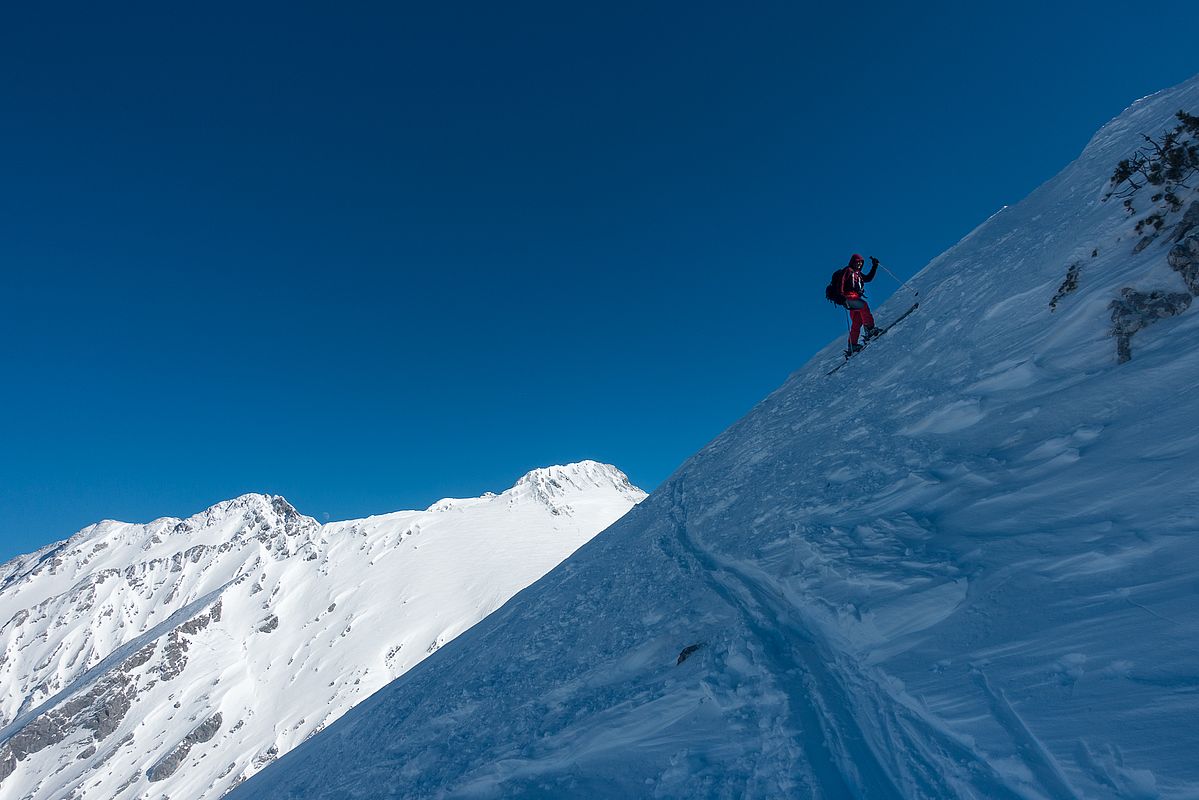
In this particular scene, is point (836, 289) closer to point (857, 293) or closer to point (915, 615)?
point (857, 293)

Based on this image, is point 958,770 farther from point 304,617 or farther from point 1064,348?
point 304,617

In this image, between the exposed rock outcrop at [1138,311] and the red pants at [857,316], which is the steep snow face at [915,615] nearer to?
the exposed rock outcrop at [1138,311]

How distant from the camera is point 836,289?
19.0 metres

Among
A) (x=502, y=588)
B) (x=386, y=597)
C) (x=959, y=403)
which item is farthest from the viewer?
(x=386, y=597)

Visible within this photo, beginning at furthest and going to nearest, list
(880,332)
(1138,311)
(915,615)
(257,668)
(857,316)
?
1. (257,668)
2. (857,316)
3. (880,332)
4. (1138,311)
5. (915,615)

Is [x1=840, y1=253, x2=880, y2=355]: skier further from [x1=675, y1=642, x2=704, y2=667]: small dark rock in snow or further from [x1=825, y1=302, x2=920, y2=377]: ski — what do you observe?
[x1=675, y1=642, x2=704, y2=667]: small dark rock in snow

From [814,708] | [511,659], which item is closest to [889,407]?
[814,708]

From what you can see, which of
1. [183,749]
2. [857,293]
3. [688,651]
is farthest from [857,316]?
[183,749]

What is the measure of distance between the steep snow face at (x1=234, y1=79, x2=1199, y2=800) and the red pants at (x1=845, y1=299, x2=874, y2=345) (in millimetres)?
3937

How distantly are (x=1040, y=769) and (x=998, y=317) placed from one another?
10828 millimetres

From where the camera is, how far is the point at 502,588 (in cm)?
15775

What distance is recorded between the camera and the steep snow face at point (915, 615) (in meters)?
4.75

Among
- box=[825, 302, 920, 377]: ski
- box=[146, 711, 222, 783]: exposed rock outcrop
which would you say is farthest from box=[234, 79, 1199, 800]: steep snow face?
box=[146, 711, 222, 783]: exposed rock outcrop

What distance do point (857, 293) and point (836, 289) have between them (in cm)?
71
